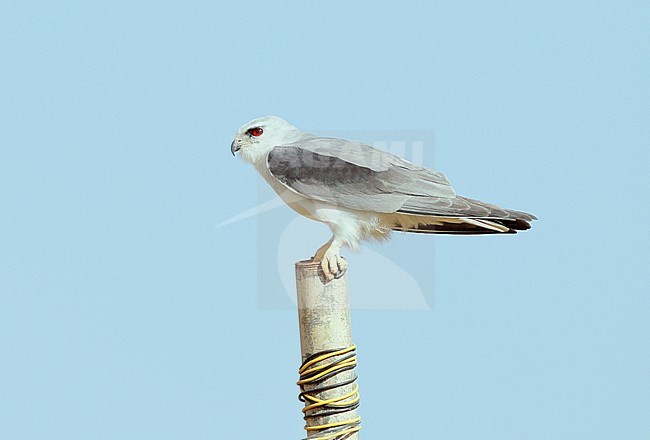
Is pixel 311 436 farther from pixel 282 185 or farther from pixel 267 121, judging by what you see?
pixel 267 121

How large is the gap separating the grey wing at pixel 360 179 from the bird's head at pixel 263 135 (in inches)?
1.7

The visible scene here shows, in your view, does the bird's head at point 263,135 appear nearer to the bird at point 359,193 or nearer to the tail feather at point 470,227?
the bird at point 359,193

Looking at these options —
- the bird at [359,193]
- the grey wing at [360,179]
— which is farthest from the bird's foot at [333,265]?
the grey wing at [360,179]

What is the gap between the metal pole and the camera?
104 inches

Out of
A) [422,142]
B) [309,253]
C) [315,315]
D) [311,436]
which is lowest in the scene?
[311,436]

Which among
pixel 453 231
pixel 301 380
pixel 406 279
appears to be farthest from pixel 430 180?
pixel 301 380

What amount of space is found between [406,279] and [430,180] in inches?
14.5

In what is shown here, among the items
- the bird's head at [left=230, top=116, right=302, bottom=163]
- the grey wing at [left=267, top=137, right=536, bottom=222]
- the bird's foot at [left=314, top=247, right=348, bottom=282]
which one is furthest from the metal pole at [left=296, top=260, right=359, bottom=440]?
the bird's head at [left=230, top=116, right=302, bottom=163]

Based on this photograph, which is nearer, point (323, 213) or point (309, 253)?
point (323, 213)

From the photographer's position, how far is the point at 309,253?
2918 mm

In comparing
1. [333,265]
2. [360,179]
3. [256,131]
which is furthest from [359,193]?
[256,131]

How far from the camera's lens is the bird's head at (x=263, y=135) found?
111 inches

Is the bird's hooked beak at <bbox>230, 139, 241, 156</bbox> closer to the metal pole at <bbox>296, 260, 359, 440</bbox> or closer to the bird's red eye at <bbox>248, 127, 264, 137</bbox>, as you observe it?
the bird's red eye at <bbox>248, 127, 264, 137</bbox>

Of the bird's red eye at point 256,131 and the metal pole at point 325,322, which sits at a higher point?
the bird's red eye at point 256,131
